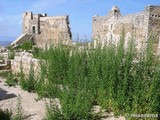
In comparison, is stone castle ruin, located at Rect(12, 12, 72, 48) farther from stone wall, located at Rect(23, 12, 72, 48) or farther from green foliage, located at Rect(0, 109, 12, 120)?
green foliage, located at Rect(0, 109, 12, 120)

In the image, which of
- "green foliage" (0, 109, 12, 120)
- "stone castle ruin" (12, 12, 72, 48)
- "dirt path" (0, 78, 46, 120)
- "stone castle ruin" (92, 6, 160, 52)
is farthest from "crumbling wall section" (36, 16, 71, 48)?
"green foliage" (0, 109, 12, 120)

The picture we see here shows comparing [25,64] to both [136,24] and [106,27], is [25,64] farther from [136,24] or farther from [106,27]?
[106,27]

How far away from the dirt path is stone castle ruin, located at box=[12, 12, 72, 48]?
18437 millimetres

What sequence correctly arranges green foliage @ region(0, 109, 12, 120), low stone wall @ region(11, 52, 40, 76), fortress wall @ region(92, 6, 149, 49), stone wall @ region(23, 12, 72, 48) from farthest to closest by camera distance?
stone wall @ region(23, 12, 72, 48)
fortress wall @ region(92, 6, 149, 49)
low stone wall @ region(11, 52, 40, 76)
green foliage @ region(0, 109, 12, 120)

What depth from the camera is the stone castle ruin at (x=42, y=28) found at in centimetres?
2964

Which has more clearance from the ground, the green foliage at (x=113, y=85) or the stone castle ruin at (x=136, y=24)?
the stone castle ruin at (x=136, y=24)

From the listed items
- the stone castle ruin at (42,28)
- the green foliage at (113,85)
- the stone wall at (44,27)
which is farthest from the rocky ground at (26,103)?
the stone castle ruin at (42,28)

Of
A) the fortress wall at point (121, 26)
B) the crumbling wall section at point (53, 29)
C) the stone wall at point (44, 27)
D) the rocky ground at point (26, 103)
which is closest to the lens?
the rocky ground at point (26, 103)

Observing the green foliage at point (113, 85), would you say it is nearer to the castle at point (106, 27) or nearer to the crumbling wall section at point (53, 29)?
the castle at point (106, 27)

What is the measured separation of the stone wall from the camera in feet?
97.1

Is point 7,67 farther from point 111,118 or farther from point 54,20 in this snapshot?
point 54,20

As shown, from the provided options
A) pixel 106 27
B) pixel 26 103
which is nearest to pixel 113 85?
pixel 26 103

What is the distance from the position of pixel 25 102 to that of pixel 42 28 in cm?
2284

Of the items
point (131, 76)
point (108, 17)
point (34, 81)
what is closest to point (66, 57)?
point (34, 81)
